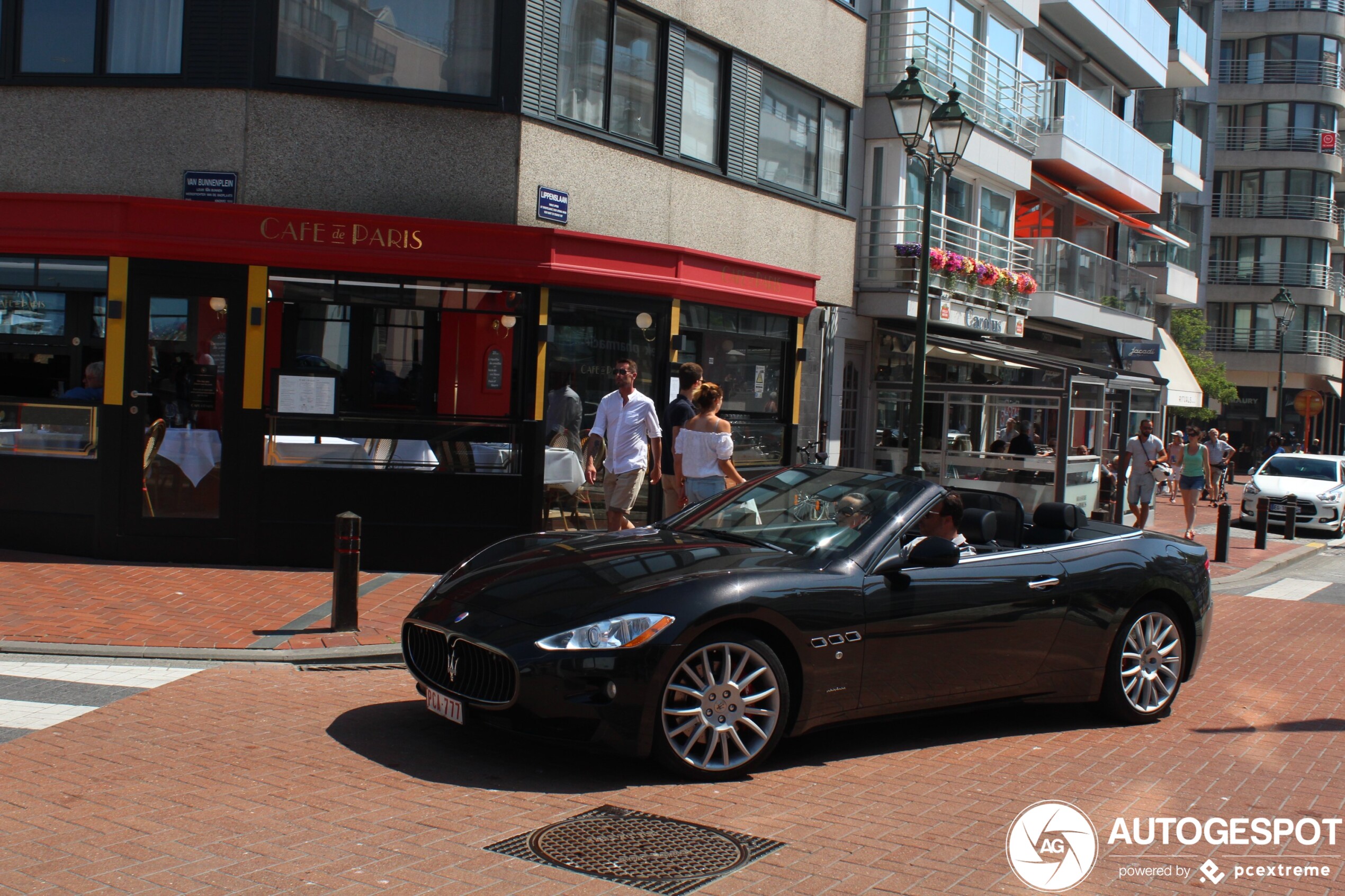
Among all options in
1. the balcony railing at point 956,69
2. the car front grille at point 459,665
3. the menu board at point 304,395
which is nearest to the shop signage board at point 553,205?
the menu board at point 304,395

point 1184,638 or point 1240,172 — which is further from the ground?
point 1240,172

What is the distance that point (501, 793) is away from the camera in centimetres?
510

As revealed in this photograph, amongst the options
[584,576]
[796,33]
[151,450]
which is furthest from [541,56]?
[584,576]

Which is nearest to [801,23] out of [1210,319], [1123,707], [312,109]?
[312,109]

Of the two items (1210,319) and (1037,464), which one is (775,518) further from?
(1210,319)

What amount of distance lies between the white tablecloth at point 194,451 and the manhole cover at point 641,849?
24.8 ft

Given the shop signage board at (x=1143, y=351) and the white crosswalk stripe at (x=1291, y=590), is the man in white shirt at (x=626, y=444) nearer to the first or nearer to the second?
the white crosswalk stripe at (x=1291, y=590)

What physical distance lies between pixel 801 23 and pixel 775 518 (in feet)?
37.9

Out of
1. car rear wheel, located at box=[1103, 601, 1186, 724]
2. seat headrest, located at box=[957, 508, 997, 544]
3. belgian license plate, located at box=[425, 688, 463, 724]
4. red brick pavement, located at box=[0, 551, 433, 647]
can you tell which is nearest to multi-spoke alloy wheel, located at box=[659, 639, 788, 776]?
belgian license plate, located at box=[425, 688, 463, 724]

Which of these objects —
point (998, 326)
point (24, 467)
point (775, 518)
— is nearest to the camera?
point (775, 518)

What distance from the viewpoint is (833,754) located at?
5.99m

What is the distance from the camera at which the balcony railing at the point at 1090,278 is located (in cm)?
2486

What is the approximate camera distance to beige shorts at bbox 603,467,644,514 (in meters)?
10.9

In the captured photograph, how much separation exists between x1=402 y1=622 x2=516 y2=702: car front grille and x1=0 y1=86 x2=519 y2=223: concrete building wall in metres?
6.75
